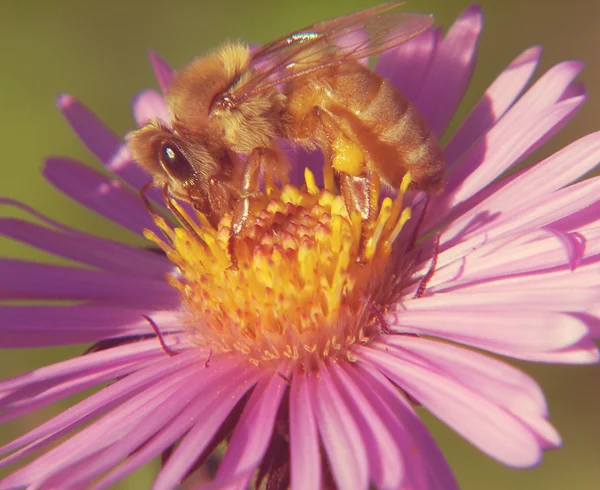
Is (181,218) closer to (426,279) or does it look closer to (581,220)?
(426,279)

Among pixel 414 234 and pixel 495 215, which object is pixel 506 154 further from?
pixel 414 234

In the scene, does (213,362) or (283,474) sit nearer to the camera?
(283,474)

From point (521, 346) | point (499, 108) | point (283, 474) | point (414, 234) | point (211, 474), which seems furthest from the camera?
point (499, 108)

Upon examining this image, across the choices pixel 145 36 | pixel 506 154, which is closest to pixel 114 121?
pixel 145 36

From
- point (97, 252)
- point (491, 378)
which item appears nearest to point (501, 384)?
point (491, 378)

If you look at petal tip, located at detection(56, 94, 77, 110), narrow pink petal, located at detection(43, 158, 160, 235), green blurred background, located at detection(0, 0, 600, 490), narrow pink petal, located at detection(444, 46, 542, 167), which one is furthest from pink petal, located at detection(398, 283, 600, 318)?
green blurred background, located at detection(0, 0, 600, 490)

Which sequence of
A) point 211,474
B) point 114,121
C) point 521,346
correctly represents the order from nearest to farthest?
1. point 521,346
2. point 211,474
3. point 114,121
